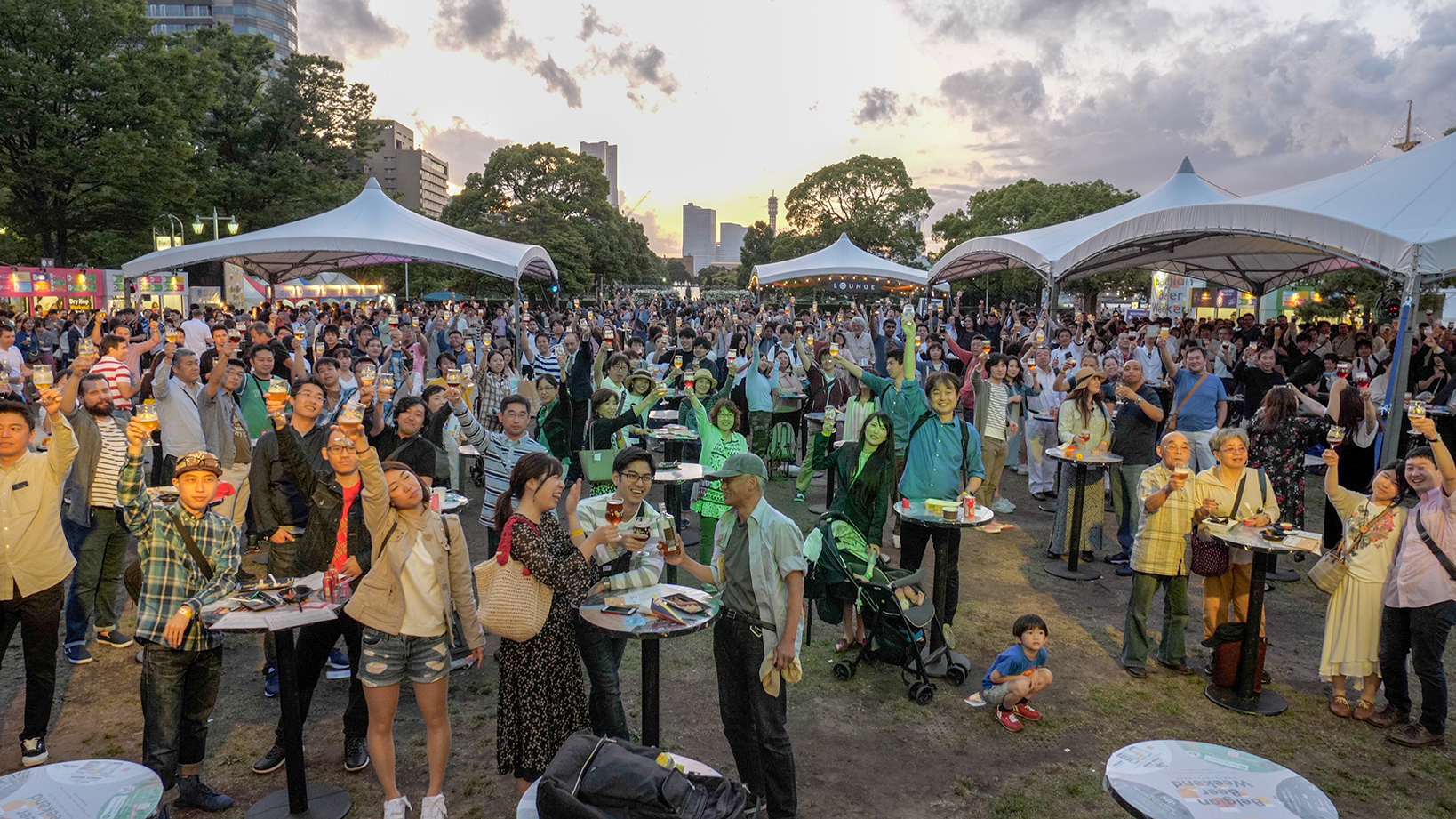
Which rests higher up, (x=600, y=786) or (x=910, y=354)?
(x=910, y=354)

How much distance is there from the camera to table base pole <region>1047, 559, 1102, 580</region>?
708cm

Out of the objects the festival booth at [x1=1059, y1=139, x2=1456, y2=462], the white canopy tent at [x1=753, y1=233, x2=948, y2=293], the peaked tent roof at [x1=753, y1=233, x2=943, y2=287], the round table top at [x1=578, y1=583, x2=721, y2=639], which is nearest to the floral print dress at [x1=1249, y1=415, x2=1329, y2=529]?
the festival booth at [x1=1059, y1=139, x2=1456, y2=462]

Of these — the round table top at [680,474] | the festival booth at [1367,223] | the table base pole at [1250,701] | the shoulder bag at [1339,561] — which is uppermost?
the festival booth at [1367,223]

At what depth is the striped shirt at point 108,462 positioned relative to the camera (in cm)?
507

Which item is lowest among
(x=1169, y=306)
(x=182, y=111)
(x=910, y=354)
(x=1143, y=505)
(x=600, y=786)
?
(x=600, y=786)

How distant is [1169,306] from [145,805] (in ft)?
158

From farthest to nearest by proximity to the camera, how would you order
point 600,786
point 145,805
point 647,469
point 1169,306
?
1. point 1169,306
2. point 647,469
3. point 600,786
4. point 145,805

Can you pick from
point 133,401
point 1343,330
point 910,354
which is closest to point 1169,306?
point 1343,330

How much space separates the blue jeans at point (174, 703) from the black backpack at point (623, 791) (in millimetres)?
2103

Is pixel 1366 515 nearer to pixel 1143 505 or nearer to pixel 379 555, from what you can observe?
pixel 1143 505

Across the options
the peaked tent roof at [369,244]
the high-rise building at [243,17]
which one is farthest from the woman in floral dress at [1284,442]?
the high-rise building at [243,17]

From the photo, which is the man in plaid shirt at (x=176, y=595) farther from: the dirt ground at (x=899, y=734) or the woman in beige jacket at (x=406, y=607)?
the woman in beige jacket at (x=406, y=607)

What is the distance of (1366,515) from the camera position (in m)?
4.61

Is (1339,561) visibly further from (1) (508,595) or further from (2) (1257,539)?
(1) (508,595)
